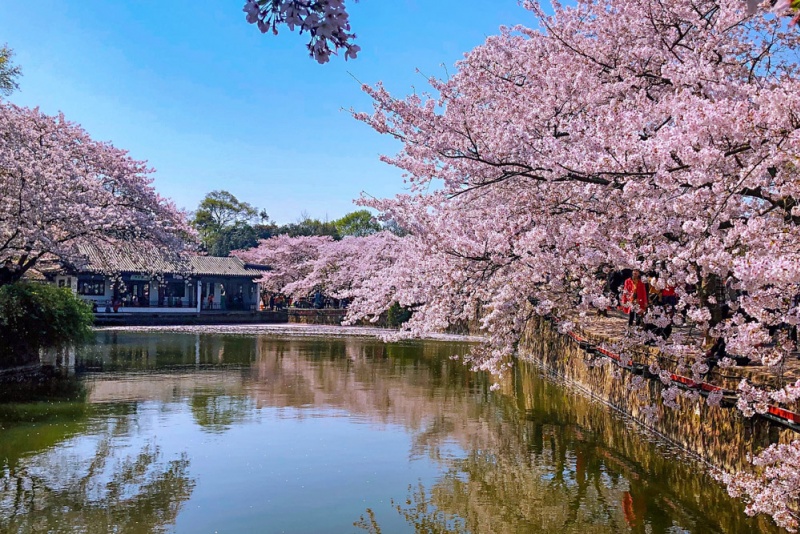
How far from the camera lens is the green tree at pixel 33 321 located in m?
15.4

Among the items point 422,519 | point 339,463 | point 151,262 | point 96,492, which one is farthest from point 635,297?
point 151,262

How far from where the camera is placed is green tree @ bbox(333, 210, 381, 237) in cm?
5878

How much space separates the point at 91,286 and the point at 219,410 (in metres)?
31.3

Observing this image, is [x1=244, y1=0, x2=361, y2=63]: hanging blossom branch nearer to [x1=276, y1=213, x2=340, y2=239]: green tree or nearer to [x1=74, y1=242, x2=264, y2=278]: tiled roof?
[x1=74, y1=242, x2=264, y2=278]: tiled roof

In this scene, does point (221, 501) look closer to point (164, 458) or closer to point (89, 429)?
point (164, 458)

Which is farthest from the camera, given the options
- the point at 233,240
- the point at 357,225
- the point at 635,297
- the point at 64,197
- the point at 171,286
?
the point at 233,240

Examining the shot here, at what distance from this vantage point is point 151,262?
1961cm

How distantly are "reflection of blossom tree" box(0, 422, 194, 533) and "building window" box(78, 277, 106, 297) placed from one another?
109 ft

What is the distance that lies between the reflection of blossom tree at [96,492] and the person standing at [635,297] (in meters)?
5.88

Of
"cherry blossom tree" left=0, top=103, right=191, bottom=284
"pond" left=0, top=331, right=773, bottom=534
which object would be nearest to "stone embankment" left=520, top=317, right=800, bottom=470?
"pond" left=0, top=331, right=773, bottom=534

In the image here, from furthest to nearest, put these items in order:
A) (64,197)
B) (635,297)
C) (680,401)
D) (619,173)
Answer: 1. (64,197)
2. (635,297)
3. (680,401)
4. (619,173)

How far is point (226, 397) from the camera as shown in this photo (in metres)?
13.4

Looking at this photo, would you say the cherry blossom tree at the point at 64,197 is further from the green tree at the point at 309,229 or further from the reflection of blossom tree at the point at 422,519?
the green tree at the point at 309,229

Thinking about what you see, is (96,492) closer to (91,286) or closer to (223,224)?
(91,286)
